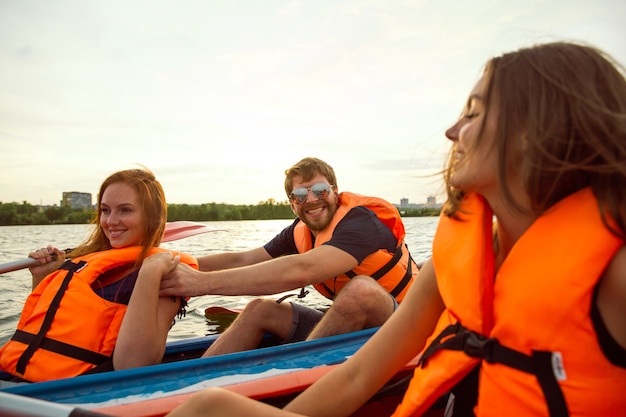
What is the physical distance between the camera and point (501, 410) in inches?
39.9

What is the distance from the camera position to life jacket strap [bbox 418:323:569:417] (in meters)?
0.94

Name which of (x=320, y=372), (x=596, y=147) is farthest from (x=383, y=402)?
(x=596, y=147)

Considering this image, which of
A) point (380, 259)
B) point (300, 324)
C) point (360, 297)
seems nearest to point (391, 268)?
point (380, 259)

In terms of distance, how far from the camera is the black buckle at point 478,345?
1047mm

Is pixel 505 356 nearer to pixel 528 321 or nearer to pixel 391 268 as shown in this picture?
pixel 528 321

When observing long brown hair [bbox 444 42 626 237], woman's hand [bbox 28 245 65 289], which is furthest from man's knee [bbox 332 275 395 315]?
woman's hand [bbox 28 245 65 289]

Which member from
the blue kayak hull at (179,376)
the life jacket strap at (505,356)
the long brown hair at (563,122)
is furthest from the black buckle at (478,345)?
the blue kayak hull at (179,376)

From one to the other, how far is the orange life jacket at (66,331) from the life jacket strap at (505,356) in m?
1.60

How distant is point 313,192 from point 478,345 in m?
2.21

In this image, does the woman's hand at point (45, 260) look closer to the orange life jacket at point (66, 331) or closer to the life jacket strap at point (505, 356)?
the orange life jacket at point (66, 331)

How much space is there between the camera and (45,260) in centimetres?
289

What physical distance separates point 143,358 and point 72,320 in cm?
39

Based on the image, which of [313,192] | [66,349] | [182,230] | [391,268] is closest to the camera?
[66,349]

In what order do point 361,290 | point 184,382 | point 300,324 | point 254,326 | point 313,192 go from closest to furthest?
1. point 184,382
2. point 361,290
3. point 254,326
4. point 300,324
5. point 313,192
